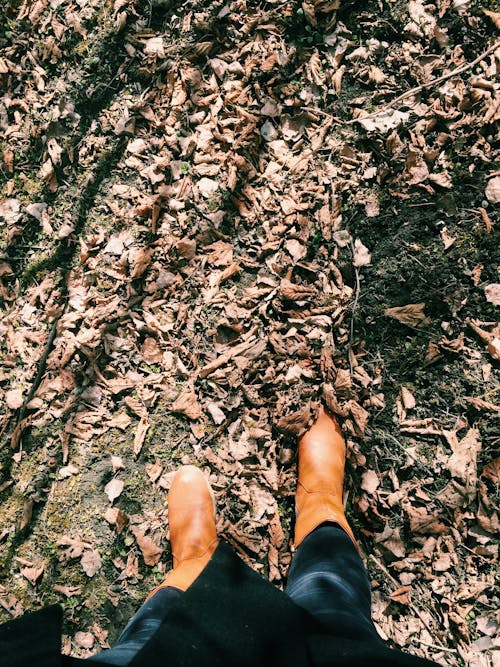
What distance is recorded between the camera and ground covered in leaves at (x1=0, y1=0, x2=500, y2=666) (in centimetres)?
240

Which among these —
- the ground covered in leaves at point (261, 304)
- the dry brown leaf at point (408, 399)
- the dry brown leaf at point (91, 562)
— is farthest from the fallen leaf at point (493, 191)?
the dry brown leaf at point (91, 562)

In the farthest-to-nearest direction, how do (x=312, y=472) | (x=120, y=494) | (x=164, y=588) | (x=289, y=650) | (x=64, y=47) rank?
1. (x=64, y=47)
2. (x=120, y=494)
3. (x=312, y=472)
4. (x=164, y=588)
5. (x=289, y=650)

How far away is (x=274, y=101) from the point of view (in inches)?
109

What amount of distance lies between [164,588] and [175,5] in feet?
10.9

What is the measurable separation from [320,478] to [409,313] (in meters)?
0.97

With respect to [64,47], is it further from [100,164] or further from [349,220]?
[349,220]

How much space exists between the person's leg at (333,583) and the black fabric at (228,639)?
124 millimetres

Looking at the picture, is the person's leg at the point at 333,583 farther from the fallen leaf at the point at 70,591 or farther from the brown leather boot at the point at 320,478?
the fallen leaf at the point at 70,591

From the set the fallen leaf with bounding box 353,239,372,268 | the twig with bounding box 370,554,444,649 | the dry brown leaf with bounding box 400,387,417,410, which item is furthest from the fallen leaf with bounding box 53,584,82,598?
the fallen leaf with bounding box 353,239,372,268

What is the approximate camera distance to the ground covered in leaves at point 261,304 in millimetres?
2404

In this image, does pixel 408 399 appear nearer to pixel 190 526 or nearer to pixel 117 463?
pixel 190 526

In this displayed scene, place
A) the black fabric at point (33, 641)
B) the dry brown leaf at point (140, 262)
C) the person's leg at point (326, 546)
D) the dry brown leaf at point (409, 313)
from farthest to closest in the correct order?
the dry brown leaf at point (140, 262)
the dry brown leaf at point (409, 313)
the person's leg at point (326, 546)
the black fabric at point (33, 641)

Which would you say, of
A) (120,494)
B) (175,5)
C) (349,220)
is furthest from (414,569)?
(175,5)

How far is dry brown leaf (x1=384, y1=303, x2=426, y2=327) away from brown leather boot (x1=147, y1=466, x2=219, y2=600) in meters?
1.35
